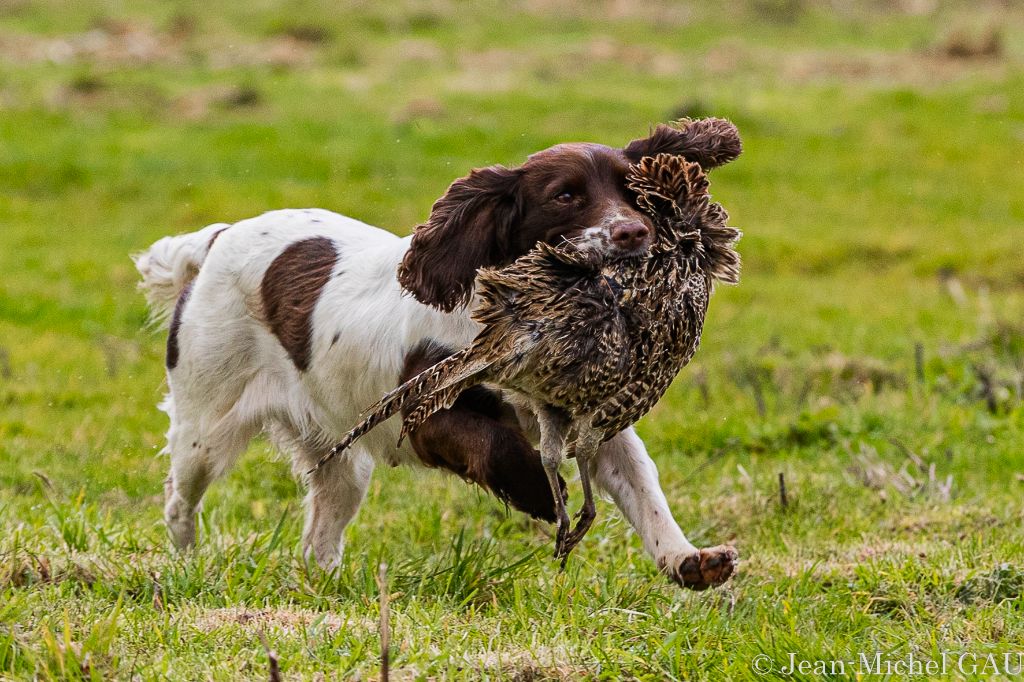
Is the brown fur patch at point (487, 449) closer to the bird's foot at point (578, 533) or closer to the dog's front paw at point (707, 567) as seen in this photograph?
the bird's foot at point (578, 533)

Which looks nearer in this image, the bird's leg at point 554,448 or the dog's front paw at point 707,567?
the bird's leg at point 554,448

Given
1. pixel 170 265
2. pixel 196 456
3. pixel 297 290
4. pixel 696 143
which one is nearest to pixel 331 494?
pixel 196 456

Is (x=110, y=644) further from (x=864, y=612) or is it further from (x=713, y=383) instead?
(x=713, y=383)

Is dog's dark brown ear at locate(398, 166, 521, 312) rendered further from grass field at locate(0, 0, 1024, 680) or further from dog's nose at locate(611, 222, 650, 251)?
grass field at locate(0, 0, 1024, 680)

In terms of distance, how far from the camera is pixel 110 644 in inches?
120

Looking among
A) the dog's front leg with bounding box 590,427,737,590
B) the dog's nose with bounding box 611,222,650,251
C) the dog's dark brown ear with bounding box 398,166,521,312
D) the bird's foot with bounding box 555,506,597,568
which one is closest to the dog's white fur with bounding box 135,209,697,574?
the dog's front leg with bounding box 590,427,737,590

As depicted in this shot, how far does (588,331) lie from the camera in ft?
10.2

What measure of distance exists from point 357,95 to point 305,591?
1338cm

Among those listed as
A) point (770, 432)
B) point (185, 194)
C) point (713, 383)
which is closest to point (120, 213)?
point (185, 194)

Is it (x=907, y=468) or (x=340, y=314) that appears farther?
(x=907, y=468)

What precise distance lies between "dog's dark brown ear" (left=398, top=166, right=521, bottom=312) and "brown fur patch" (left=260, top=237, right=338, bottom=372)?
74 cm

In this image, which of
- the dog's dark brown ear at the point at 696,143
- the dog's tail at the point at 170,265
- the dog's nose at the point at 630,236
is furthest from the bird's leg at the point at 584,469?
the dog's tail at the point at 170,265

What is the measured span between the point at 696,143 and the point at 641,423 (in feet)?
8.69

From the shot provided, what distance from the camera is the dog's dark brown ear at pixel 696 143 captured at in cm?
411
